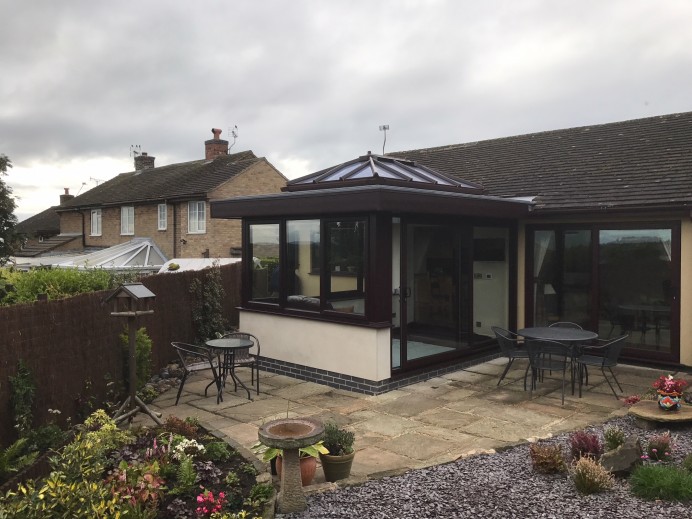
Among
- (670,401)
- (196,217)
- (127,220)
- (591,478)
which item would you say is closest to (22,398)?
(591,478)

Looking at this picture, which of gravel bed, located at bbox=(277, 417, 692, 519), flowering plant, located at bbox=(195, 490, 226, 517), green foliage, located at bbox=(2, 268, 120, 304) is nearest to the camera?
flowering plant, located at bbox=(195, 490, 226, 517)

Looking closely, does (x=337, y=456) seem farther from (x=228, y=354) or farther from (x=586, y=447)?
(x=228, y=354)

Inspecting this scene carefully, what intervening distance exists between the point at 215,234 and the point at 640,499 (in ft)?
65.5

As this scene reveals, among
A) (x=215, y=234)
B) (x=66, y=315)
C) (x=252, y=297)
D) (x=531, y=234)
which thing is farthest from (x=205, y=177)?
(x=66, y=315)

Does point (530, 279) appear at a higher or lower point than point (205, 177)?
lower

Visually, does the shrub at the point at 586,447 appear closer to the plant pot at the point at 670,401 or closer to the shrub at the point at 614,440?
the shrub at the point at 614,440

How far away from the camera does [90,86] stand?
10086 millimetres

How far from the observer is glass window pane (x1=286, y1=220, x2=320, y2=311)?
27.3 feet

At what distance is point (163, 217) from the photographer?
24203 millimetres

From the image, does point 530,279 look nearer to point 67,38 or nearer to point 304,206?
point 304,206

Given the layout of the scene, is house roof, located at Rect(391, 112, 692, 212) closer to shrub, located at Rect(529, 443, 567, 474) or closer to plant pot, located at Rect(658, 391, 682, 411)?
plant pot, located at Rect(658, 391, 682, 411)

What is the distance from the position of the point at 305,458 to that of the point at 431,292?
5.24m

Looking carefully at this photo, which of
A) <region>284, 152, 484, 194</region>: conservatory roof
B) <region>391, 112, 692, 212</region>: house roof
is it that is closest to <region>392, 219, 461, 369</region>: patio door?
<region>284, 152, 484, 194</region>: conservatory roof

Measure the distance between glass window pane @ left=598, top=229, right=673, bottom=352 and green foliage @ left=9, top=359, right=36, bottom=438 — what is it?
8456mm
